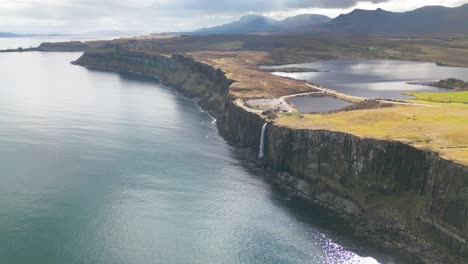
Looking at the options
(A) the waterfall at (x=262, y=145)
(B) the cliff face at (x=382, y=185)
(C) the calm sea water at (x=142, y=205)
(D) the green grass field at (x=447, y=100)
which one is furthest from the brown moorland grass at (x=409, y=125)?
(C) the calm sea water at (x=142, y=205)

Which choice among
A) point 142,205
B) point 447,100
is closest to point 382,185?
point 142,205

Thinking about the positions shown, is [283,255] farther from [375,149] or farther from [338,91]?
[338,91]

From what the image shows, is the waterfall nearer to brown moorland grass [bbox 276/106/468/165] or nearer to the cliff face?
the cliff face

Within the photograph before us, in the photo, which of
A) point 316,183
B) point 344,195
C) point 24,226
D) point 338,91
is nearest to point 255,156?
point 316,183

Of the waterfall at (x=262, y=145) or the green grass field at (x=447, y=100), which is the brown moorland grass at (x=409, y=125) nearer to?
the waterfall at (x=262, y=145)

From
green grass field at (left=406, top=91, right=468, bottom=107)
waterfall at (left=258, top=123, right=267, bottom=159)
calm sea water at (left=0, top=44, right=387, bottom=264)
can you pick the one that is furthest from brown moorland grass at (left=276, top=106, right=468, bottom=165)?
calm sea water at (left=0, top=44, right=387, bottom=264)

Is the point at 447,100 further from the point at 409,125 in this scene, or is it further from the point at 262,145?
the point at 262,145
